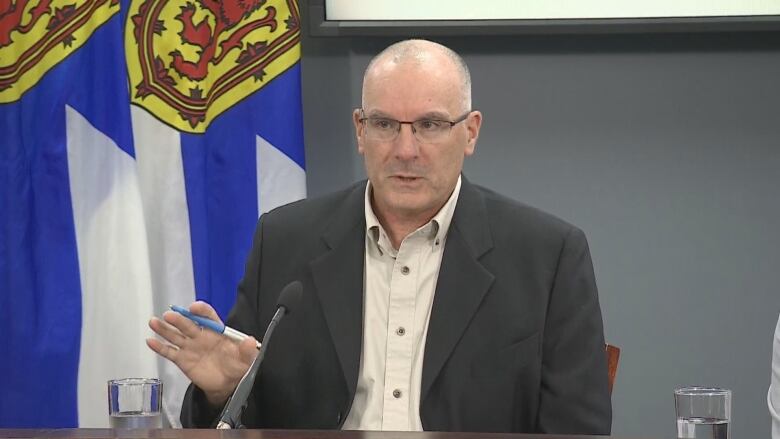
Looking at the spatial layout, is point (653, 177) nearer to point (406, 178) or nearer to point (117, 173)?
point (406, 178)

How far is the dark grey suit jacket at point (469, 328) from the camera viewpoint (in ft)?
7.55

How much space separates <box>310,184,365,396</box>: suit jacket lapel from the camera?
2320mm

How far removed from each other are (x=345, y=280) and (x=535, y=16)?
1.29 metres

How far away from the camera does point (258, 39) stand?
321 cm

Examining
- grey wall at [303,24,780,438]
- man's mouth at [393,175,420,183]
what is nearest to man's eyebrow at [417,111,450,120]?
man's mouth at [393,175,420,183]

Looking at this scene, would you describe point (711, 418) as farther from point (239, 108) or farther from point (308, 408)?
point (239, 108)

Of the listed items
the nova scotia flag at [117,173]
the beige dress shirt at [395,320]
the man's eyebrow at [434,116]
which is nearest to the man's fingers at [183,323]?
the beige dress shirt at [395,320]

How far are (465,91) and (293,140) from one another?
94 centimetres

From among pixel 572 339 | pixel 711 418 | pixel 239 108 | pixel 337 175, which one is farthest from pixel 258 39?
pixel 711 418

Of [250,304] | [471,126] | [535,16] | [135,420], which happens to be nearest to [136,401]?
[135,420]

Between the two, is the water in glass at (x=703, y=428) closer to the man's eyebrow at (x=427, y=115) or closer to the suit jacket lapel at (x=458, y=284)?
the suit jacket lapel at (x=458, y=284)

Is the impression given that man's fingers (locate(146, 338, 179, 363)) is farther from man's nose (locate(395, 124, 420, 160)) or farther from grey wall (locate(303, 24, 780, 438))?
grey wall (locate(303, 24, 780, 438))

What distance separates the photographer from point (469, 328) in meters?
2.34

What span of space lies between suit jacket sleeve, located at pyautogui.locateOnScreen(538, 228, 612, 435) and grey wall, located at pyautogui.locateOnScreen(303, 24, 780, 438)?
1124mm
